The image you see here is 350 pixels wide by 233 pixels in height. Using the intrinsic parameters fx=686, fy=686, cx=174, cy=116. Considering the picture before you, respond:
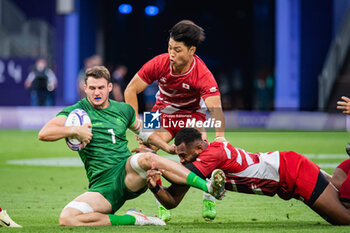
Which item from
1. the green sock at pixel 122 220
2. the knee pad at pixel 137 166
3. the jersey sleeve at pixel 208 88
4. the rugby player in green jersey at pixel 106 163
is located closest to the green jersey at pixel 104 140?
the rugby player in green jersey at pixel 106 163

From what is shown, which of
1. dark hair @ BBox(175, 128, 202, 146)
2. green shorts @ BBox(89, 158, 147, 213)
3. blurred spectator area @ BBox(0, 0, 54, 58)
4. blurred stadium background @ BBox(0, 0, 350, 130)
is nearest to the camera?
dark hair @ BBox(175, 128, 202, 146)

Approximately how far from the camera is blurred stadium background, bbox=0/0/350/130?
2486 centimetres

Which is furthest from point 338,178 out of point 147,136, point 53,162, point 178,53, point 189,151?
point 53,162

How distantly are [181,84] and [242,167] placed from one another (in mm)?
2192

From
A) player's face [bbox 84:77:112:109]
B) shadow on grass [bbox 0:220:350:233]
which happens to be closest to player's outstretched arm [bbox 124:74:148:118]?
player's face [bbox 84:77:112:109]

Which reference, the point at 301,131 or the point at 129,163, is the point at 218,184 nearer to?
the point at 129,163

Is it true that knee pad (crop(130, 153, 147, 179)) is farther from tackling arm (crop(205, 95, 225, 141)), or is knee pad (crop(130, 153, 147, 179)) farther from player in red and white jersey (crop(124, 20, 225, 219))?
tackling arm (crop(205, 95, 225, 141))

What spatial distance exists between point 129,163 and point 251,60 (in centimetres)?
3057

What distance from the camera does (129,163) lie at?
6.59 metres

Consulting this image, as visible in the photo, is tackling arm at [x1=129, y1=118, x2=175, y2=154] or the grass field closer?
the grass field

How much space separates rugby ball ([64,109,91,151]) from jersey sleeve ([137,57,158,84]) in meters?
1.83

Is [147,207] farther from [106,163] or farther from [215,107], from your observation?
[106,163]

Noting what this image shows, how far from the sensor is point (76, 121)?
6.48m

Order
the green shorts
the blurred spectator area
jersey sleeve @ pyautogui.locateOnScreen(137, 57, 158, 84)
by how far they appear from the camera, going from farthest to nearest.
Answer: the blurred spectator area → jersey sleeve @ pyautogui.locateOnScreen(137, 57, 158, 84) → the green shorts
